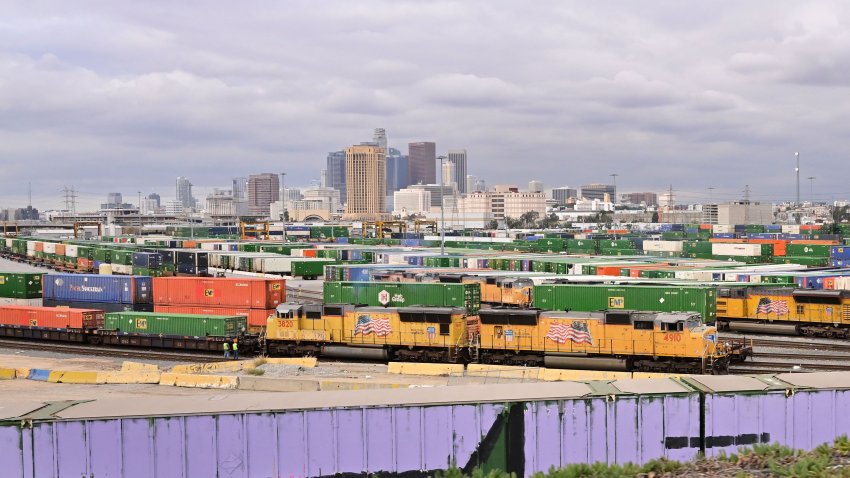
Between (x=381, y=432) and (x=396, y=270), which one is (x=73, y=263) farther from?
(x=381, y=432)

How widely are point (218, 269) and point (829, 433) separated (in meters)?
90.5

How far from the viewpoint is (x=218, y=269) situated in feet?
332

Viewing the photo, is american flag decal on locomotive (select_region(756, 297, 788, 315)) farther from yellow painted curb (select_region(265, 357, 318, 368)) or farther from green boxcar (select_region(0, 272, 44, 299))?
green boxcar (select_region(0, 272, 44, 299))

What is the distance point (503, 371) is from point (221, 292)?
2137cm

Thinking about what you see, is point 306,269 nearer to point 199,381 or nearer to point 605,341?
point 199,381

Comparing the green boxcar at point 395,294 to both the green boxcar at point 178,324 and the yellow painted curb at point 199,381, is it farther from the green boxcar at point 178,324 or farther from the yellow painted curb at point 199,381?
the yellow painted curb at point 199,381

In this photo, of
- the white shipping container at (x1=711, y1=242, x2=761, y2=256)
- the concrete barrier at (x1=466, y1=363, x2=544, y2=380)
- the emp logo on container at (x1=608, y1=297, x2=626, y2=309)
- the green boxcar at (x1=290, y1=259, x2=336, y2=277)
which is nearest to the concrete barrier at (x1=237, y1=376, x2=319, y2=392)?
the concrete barrier at (x1=466, y1=363, x2=544, y2=380)

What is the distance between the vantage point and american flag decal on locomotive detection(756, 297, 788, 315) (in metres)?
48.1

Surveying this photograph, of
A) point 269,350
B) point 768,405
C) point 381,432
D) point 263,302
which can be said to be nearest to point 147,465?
point 381,432

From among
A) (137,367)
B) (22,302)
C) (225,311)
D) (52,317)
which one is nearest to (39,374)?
(137,367)

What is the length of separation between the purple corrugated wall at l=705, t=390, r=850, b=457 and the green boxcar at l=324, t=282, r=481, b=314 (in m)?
27.7

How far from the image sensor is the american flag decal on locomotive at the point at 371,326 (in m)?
40.1

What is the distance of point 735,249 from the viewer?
98000 millimetres

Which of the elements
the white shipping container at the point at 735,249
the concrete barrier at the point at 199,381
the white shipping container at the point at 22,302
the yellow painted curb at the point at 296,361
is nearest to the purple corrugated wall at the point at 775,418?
the concrete barrier at the point at 199,381
